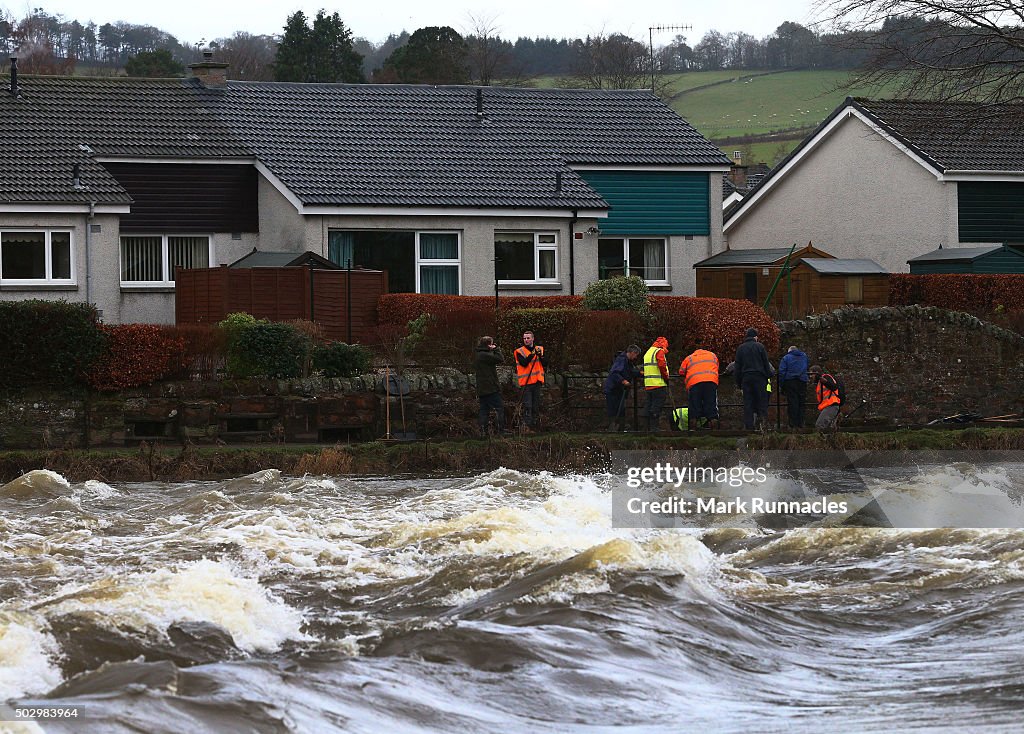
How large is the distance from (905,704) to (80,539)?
30.6ft

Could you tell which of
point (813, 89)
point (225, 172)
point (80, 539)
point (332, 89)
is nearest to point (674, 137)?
point (332, 89)

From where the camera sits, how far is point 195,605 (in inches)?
464

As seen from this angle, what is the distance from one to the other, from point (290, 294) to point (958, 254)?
17.4 metres

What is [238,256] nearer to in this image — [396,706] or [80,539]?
[80,539]

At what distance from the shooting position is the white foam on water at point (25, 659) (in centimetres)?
939

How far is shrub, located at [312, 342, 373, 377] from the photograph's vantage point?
2536cm

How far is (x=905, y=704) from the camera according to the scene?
373 inches

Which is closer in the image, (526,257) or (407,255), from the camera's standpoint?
(407,255)

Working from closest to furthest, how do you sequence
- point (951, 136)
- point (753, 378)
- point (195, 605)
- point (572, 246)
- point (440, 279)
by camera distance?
1. point (195, 605)
2. point (753, 378)
3. point (440, 279)
4. point (572, 246)
5. point (951, 136)

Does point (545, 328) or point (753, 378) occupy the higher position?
point (545, 328)

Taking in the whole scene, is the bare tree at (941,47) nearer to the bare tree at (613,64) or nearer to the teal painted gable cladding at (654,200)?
the teal painted gable cladding at (654,200)

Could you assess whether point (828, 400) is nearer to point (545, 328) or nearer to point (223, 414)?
point (545, 328)

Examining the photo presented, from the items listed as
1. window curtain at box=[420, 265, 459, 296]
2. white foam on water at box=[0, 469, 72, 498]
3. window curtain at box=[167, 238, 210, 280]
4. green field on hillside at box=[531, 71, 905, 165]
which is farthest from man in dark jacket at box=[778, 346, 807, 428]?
green field on hillside at box=[531, 71, 905, 165]

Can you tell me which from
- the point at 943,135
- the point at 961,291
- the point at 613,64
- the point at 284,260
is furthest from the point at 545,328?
the point at 613,64
